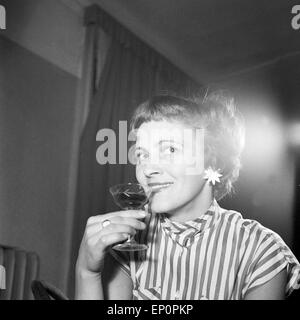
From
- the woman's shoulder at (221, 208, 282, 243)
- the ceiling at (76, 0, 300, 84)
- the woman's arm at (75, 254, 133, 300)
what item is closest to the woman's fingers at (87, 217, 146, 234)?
the woman's arm at (75, 254, 133, 300)

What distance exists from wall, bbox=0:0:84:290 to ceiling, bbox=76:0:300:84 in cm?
21

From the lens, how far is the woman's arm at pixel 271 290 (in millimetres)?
848

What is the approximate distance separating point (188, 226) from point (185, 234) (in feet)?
0.09

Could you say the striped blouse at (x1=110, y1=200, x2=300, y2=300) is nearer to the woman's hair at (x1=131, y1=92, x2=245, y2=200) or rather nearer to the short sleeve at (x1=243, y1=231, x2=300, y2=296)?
the short sleeve at (x1=243, y1=231, x2=300, y2=296)

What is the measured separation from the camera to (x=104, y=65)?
1368 millimetres

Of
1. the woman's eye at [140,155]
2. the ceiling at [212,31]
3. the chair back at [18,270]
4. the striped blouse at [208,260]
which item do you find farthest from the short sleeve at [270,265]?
the chair back at [18,270]

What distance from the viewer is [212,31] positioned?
131 centimetres

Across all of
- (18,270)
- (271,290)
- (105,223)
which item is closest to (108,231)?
(105,223)

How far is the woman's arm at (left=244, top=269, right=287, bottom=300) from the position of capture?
33.4 inches

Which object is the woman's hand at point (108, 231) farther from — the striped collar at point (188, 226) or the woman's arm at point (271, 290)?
the woman's arm at point (271, 290)

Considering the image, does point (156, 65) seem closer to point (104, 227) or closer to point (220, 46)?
point (220, 46)

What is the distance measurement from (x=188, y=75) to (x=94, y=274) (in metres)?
0.66

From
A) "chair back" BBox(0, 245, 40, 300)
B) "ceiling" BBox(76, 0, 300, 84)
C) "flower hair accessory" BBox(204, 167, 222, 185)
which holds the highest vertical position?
"ceiling" BBox(76, 0, 300, 84)
